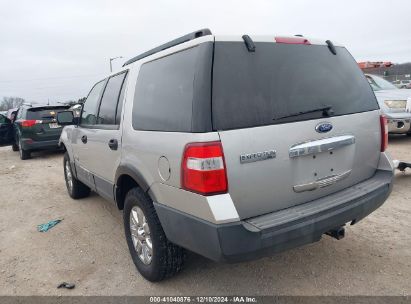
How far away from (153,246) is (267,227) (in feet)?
3.28

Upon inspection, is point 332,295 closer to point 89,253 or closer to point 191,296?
point 191,296

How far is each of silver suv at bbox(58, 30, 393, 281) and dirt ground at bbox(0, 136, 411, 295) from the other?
337mm

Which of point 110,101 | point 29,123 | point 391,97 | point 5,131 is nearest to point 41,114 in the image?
point 29,123

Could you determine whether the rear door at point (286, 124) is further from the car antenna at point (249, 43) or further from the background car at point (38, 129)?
the background car at point (38, 129)

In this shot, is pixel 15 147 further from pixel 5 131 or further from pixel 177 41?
pixel 177 41

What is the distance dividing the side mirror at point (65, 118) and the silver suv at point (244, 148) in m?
1.97

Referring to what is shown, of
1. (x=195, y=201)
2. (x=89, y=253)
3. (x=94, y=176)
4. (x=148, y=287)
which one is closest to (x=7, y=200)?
(x=94, y=176)

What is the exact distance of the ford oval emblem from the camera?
248 cm

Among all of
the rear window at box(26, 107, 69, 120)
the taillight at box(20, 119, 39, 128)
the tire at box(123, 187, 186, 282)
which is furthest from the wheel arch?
the taillight at box(20, 119, 39, 128)

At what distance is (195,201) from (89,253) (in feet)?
6.44

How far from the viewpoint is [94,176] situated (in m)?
4.15

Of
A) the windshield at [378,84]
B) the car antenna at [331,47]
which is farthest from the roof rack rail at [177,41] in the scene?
the windshield at [378,84]

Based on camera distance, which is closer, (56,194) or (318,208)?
(318,208)

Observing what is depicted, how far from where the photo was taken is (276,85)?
7.91 feet
